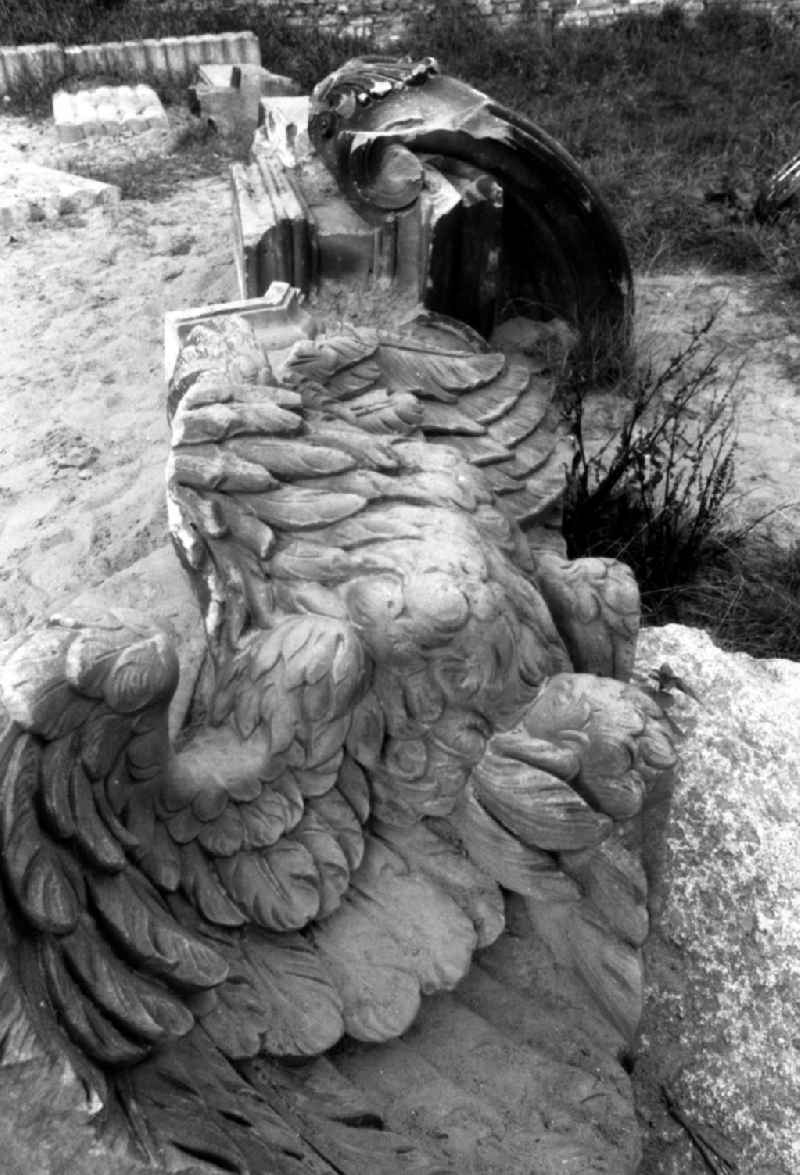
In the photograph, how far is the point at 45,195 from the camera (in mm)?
5410

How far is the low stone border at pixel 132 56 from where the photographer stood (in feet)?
23.7

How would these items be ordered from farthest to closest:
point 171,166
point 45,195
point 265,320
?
point 171,166, point 45,195, point 265,320

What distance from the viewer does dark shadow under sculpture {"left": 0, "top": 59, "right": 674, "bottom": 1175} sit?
1132mm

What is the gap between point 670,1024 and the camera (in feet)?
5.47

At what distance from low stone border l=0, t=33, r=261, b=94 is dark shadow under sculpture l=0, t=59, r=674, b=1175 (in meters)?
6.84

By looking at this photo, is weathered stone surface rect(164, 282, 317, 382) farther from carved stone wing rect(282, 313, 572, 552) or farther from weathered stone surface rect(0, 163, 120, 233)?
weathered stone surface rect(0, 163, 120, 233)

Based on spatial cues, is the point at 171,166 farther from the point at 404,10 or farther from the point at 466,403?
the point at 466,403

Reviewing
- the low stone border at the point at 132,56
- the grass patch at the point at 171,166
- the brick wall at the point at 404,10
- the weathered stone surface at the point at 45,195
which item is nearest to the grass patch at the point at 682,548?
the weathered stone surface at the point at 45,195

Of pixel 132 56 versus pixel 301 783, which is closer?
pixel 301 783

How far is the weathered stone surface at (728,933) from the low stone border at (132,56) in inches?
269

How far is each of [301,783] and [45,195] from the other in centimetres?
499

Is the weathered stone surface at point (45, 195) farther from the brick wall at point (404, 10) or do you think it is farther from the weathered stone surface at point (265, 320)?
the weathered stone surface at point (265, 320)

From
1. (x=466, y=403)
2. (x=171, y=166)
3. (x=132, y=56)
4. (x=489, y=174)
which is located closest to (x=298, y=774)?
(x=466, y=403)

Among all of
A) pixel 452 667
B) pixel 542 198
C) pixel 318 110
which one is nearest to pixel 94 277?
pixel 318 110
